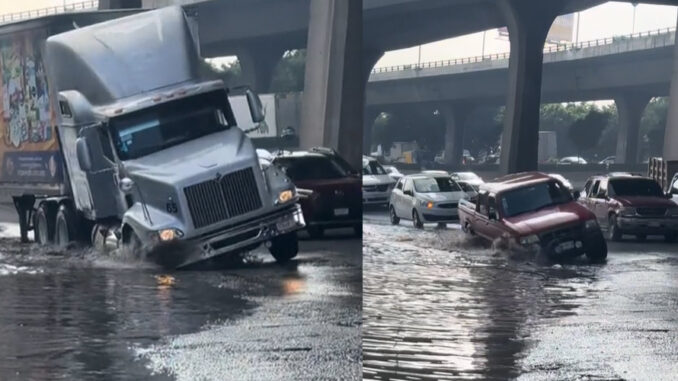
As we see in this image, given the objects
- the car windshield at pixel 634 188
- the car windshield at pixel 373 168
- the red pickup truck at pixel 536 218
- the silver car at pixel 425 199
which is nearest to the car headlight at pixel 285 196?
the car windshield at pixel 373 168

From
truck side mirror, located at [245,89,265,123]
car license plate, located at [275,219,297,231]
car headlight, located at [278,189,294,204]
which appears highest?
Answer: truck side mirror, located at [245,89,265,123]

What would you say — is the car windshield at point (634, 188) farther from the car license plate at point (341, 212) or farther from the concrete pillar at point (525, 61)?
the car license plate at point (341, 212)

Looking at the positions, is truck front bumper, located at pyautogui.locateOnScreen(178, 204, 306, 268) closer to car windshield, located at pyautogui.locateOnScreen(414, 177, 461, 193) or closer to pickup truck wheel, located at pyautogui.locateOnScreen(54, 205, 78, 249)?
pickup truck wheel, located at pyautogui.locateOnScreen(54, 205, 78, 249)

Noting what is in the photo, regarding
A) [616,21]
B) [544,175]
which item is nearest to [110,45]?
[544,175]

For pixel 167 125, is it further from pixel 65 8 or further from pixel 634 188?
pixel 634 188

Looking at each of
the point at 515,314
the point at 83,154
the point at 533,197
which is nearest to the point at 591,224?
the point at 533,197

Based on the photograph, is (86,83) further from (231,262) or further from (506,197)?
(506,197)

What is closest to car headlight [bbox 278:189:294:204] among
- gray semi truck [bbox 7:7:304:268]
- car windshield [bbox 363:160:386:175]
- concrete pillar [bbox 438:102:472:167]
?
gray semi truck [bbox 7:7:304:268]
